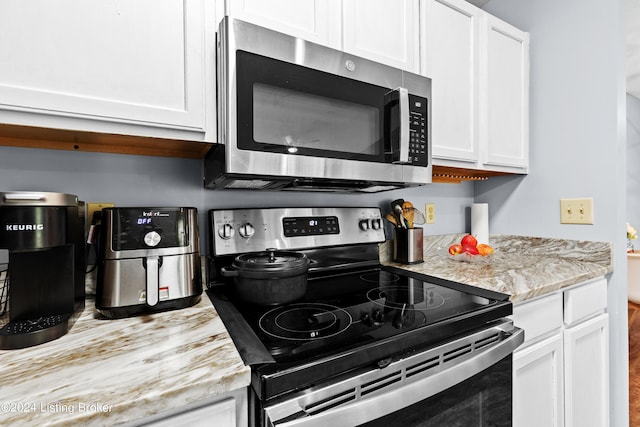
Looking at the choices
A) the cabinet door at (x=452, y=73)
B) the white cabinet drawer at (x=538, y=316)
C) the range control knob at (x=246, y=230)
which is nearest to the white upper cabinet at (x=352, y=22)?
the cabinet door at (x=452, y=73)

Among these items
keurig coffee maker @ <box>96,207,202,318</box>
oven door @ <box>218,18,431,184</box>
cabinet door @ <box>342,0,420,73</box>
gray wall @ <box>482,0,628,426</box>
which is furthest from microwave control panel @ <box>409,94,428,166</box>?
gray wall @ <box>482,0,628,426</box>

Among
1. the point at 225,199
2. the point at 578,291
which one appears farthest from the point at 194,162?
the point at 578,291

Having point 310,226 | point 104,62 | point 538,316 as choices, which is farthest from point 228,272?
point 538,316

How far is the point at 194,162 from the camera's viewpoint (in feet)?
3.73

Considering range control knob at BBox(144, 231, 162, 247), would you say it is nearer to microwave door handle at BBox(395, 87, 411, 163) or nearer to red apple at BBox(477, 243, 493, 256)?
microwave door handle at BBox(395, 87, 411, 163)

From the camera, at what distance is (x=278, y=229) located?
1.20 meters

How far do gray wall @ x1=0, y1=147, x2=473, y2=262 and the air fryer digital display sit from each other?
27 cm

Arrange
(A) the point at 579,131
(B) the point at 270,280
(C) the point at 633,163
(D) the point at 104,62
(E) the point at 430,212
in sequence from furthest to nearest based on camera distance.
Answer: (C) the point at 633,163 → (E) the point at 430,212 → (A) the point at 579,131 → (B) the point at 270,280 → (D) the point at 104,62

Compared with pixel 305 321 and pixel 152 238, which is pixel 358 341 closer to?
pixel 305 321

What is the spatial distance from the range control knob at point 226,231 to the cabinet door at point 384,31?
2.45 feet

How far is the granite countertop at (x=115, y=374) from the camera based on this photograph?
0.44m

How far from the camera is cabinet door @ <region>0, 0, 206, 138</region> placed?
0.68 m

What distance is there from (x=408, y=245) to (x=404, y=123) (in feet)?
2.02

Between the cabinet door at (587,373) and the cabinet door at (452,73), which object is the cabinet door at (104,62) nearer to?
the cabinet door at (452,73)
